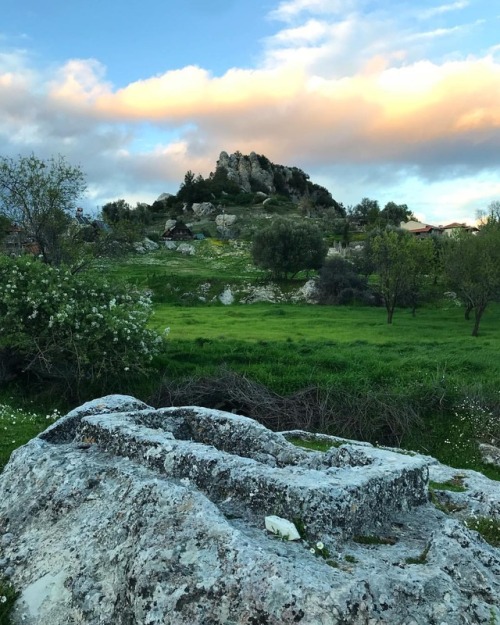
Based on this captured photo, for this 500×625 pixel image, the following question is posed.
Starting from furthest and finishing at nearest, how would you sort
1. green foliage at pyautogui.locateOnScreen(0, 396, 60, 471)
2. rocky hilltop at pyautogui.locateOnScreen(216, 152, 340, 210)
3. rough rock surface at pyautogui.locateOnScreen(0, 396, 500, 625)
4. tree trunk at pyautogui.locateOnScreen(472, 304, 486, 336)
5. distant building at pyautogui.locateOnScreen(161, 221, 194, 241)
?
rocky hilltop at pyautogui.locateOnScreen(216, 152, 340, 210) < distant building at pyautogui.locateOnScreen(161, 221, 194, 241) < tree trunk at pyautogui.locateOnScreen(472, 304, 486, 336) < green foliage at pyautogui.locateOnScreen(0, 396, 60, 471) < rough rock surface at pyautogui.locateOnScreen(0, 396, 500, 625)

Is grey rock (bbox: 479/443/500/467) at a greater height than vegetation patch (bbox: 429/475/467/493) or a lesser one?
lesser

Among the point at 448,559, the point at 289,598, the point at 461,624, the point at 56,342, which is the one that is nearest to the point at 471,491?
the point at 448,559

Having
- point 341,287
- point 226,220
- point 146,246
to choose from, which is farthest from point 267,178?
point 341,287

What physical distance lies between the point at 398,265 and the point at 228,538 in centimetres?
4150

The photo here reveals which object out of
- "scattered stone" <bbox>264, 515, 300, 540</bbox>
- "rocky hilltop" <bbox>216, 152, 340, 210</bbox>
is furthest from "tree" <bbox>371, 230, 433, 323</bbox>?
"rocky hilltop" <bbox>216, 152, 340, 210</bbox>

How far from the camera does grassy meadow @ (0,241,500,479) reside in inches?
735

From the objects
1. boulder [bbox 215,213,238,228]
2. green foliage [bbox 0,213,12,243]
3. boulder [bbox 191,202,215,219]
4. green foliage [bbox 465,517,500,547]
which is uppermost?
boulder [bbox 191,202,215,219]

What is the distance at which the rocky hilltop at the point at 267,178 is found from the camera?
17938 cm

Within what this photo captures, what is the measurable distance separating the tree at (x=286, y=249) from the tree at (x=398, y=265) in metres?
20.5

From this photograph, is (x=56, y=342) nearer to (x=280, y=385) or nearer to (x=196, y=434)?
(x=280, y=385)

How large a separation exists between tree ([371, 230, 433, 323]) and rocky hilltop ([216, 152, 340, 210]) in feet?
426

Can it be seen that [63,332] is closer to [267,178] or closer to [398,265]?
[398,265]

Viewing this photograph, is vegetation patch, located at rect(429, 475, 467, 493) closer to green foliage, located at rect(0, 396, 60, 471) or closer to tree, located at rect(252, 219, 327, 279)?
green foliage, located at rect(0, 396, 60, 471)

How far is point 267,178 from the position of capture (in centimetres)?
18438
